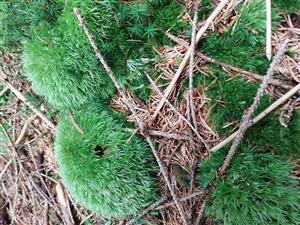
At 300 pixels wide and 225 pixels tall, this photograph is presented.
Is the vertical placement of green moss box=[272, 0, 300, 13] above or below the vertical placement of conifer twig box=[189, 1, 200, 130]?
above

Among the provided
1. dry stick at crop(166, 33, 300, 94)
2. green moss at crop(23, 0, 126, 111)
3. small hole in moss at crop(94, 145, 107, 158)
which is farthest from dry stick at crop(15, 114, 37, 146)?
dry stick at crop(166, 33, 300, 94)

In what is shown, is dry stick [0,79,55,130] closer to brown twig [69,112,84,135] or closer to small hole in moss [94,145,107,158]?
brown twig [69,112,84,135]

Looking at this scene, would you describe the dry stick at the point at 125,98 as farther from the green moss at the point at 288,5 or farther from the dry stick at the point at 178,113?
the green moss at the point at 288,5

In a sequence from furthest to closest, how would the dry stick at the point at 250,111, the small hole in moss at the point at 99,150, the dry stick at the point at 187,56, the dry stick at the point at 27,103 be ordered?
the dry stick at the point at 27,103 < the small hole in moss at the point at 99,150 < the dry stick at the point at 187,56 < the dry stick at the point at 250,111

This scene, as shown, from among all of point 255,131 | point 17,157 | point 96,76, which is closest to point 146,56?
point 96,76

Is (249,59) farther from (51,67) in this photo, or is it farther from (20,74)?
(20,74)

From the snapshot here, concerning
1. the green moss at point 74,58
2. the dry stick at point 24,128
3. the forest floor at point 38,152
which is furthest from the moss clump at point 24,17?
the dry stick at point 24,128
